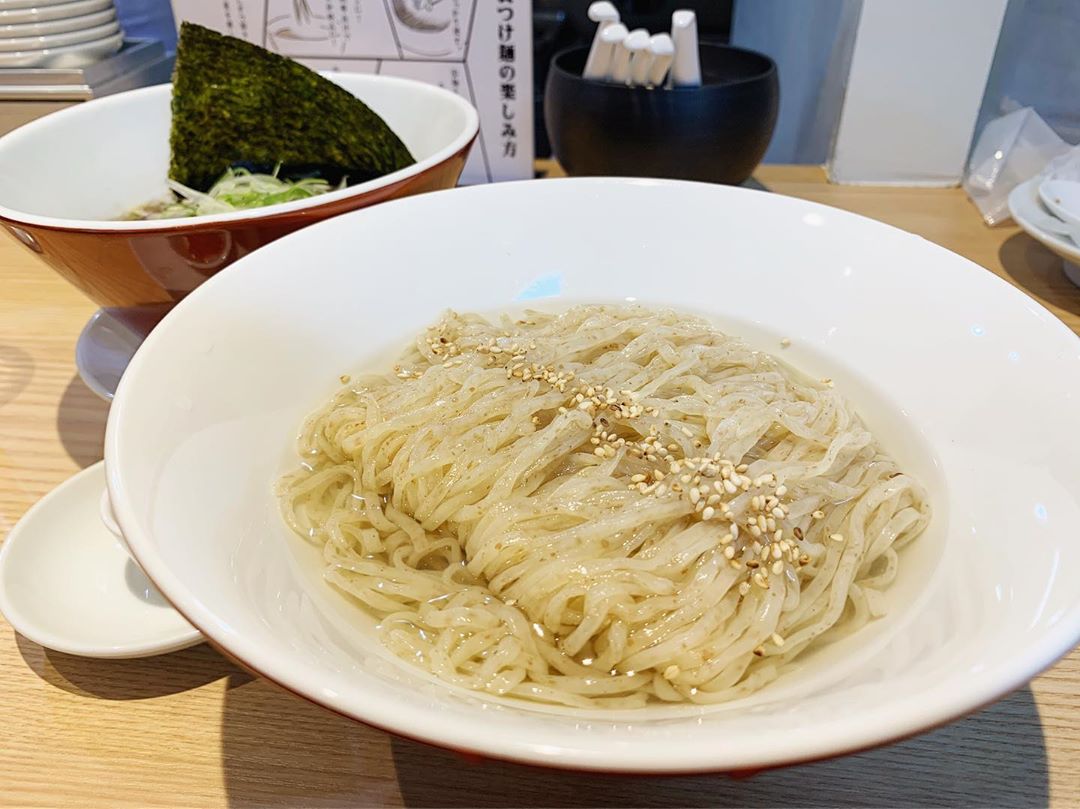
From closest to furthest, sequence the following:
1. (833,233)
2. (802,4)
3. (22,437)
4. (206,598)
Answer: (206,598)
(833,233)
(22,437)
(802,4)

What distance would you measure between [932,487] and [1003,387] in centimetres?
18

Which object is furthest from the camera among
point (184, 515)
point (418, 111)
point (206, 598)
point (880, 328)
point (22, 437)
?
point (418, 111)

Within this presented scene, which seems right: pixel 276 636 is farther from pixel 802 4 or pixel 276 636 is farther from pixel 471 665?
pixel 802 4

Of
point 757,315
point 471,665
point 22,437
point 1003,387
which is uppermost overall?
point 1003,387

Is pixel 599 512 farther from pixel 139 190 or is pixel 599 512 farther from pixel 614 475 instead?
pixel 139 190

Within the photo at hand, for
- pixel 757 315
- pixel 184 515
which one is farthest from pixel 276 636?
pixel 757 315

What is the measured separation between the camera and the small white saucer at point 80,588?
1.07 m

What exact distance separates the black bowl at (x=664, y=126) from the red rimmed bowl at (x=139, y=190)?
475 mm

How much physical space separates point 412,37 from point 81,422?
1.56m

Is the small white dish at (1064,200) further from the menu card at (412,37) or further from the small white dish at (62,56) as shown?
the small white dish at (62,56)

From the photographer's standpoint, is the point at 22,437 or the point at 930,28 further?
the point at 930,28

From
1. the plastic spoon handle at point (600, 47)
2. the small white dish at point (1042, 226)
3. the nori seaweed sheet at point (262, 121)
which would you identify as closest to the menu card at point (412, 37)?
the plastic spoon handle at point (600, 47)

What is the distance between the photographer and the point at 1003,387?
3.49 ft

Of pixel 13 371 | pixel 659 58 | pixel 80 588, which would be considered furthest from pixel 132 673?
pixel 659 58
